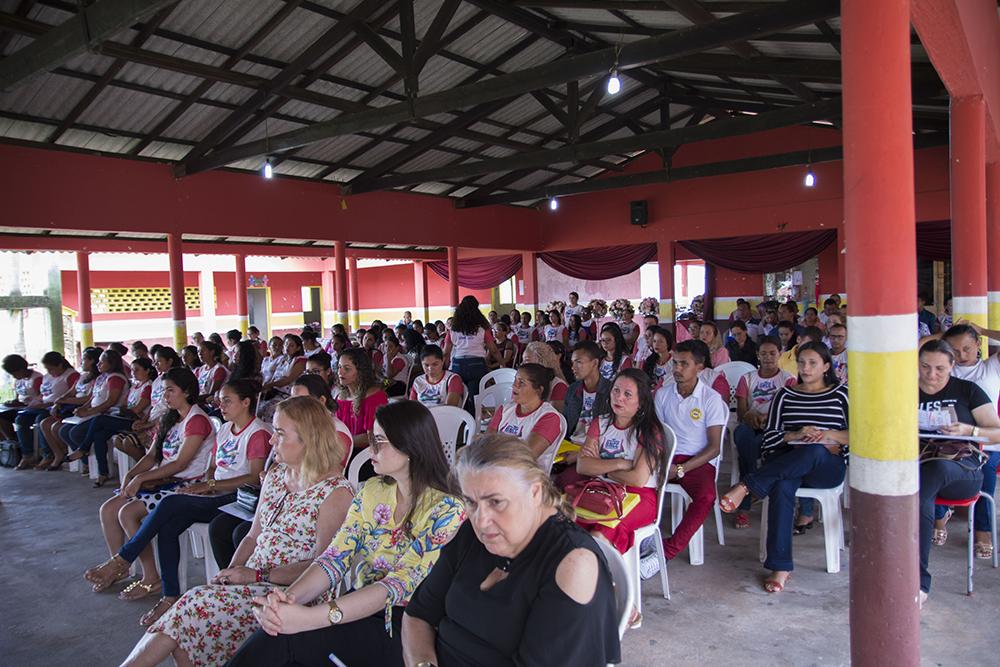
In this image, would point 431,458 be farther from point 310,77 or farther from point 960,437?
point 310,77

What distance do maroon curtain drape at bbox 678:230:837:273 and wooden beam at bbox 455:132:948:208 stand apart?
1.63 m

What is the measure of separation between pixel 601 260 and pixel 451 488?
11773 millimetres

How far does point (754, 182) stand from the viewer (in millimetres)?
11516

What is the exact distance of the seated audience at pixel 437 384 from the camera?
4738mm

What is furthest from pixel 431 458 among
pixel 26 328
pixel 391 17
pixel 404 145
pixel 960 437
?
pixel 26 328

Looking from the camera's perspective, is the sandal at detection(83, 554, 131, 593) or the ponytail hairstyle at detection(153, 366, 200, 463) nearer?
the sandal at detection(83, 554, 131, 593)

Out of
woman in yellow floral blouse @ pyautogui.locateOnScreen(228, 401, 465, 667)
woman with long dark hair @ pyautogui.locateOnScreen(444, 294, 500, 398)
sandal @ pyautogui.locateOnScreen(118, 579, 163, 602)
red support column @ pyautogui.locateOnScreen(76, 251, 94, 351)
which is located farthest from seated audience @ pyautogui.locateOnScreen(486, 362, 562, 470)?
red support column @ pyautogui.locateOnScreen(76, 251, 94, 351)

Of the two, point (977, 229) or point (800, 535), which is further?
point (977, 229)

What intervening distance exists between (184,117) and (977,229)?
781 cm

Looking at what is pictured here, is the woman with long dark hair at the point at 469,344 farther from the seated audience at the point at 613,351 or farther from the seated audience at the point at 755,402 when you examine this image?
the seated audience at the point at 755,402

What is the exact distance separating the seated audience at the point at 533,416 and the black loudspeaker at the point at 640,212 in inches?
365

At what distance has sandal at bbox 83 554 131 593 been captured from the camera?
128 inches

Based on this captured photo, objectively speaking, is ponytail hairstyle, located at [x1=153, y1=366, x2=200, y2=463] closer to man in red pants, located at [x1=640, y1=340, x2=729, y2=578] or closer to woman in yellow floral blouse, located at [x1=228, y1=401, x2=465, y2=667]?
woman in yellow floral blouse, located at [x1=228, y1=401, x2=465, y2=667]

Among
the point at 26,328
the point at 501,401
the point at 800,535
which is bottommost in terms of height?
the point at 800,535
